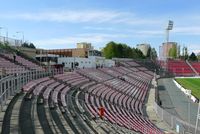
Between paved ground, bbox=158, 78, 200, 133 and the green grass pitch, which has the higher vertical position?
paved ground, bbox=158, 78, 200, 133

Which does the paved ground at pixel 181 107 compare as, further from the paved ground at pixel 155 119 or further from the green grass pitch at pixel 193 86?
the green grass pitch at pixel 193 86

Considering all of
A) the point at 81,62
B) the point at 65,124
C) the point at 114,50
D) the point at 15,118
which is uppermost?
the point at 114,50

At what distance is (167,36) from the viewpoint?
339ft

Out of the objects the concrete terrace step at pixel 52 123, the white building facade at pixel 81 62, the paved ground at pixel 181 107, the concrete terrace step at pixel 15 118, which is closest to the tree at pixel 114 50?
the white building facade at pixel 81 62

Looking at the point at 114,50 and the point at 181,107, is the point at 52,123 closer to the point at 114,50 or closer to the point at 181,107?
the point at 181,107

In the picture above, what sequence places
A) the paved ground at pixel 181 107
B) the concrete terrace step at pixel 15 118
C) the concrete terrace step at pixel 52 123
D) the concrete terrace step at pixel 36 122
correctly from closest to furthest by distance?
the concrete terrace step at pixel 15 118
the concrete terrace step at pixel 36 122
the concrete terrace step at pixel 52 123
the paved ground at pixel 181 107

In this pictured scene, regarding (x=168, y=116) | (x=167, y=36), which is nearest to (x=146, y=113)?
(x=168, y=116)

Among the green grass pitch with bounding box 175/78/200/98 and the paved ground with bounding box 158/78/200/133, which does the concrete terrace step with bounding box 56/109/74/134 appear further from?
the green grass pitch with bounding box 175/78/200/98


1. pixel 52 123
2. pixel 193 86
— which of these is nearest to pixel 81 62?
pixel 193 86

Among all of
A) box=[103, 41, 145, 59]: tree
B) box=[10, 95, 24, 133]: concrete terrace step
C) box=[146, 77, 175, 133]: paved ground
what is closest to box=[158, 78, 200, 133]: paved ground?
box=[146, 77, 175, 133]: paved ground

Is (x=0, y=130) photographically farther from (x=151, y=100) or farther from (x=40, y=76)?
(x=151, y=100)

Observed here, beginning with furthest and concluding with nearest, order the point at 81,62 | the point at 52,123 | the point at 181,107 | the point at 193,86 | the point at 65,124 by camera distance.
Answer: the point at 193,86 < the point at 81,62 < the point at 181,107 < the point at 65,124 < the point at 52,123

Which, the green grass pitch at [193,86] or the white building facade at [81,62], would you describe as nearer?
the green grass pitch at [193,86]

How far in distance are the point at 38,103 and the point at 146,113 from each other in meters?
17.7
